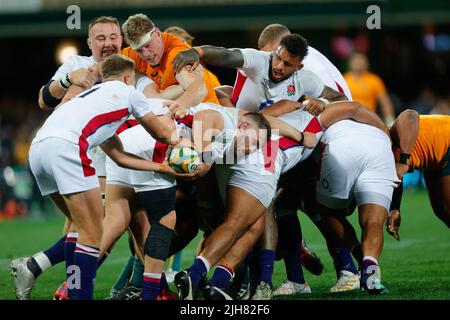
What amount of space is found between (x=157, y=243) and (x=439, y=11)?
14.3 m

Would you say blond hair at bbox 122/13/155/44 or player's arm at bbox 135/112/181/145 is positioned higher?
blond hair at bbox 122/13/155/44

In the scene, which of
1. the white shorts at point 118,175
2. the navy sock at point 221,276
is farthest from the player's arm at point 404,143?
the white shorts at point 118,175

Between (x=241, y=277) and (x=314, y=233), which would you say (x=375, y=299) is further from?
(x=314, y=233)

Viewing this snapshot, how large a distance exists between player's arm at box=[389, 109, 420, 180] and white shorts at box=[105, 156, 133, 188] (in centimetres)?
226

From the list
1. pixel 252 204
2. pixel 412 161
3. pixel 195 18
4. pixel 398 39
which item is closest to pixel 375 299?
pixel 252 204

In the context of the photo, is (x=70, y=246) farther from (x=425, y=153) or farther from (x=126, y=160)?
(x=425, y=153)

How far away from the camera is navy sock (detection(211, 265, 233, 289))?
6298 millimetres

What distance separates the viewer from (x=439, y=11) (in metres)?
19.1

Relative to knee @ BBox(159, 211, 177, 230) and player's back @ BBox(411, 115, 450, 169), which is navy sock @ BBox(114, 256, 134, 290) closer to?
knee @ BBox(159, 211, 177, 230)

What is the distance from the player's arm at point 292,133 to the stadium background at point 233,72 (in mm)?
1423

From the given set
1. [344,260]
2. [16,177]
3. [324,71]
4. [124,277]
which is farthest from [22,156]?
[344,260]

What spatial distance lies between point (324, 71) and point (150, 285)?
3073 millimetres

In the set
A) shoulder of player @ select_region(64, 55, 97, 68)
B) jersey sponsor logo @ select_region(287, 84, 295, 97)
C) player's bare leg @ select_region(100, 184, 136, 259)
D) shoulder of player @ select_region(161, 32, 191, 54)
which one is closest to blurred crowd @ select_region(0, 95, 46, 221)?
shoulder of player @ select_region(64, 55, 97, 68)

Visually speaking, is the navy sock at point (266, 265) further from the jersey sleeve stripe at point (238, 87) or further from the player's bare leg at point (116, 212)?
the jersey sleeve stripe at point (238, 87)
